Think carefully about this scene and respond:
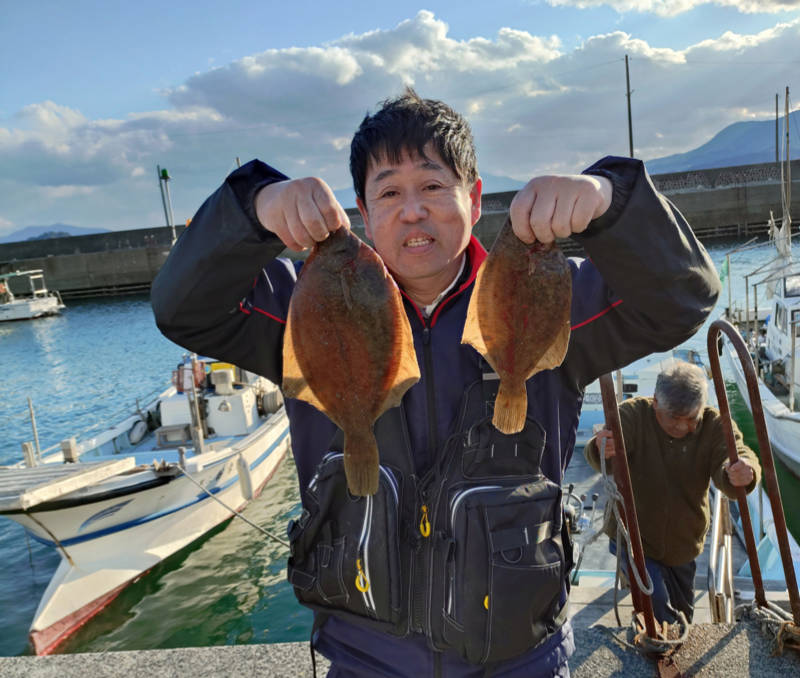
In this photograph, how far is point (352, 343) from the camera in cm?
188

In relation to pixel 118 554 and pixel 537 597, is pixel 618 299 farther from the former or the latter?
pixel 118 554

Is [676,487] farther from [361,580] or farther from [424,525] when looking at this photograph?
[361,580]

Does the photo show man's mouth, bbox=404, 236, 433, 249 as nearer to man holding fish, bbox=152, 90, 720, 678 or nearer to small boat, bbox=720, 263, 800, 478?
man holding fish, bbox=152, 90, 720, 678

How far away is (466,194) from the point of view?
2.21m

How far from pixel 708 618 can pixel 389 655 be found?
4.58m

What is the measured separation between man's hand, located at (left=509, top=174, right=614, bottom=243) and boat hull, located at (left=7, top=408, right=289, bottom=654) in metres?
10.4

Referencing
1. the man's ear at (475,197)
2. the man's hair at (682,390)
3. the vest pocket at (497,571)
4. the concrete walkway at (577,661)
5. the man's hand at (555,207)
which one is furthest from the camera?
the man's hair at (682,390)

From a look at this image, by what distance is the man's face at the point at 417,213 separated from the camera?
205 cm

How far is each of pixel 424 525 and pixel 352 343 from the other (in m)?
0.73

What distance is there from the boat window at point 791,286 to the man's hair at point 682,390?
12.9 m

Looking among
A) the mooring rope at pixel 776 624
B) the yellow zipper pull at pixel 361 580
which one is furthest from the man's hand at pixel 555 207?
the mooring rope at pixel 776 624

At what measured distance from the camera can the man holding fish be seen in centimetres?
187

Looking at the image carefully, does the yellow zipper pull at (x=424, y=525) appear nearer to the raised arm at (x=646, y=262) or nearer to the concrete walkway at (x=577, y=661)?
the raised arm at (x=646, y=262)

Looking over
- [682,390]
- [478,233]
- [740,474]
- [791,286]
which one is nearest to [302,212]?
[740,474]
